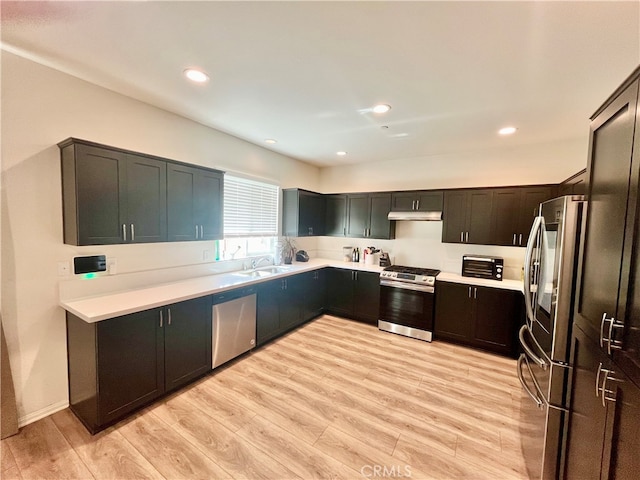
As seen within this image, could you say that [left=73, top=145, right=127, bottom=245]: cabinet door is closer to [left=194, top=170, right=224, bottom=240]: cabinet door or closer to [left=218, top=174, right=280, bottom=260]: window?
[left=194, top=170, right=224, bottom=240]: cabinet door

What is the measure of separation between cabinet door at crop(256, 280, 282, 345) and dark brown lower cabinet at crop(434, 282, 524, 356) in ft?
7.46

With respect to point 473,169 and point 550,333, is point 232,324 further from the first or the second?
point 473,169

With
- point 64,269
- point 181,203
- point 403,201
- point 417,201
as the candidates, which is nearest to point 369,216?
point 403,201

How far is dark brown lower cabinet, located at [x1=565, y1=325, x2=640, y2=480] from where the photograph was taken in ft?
3.05

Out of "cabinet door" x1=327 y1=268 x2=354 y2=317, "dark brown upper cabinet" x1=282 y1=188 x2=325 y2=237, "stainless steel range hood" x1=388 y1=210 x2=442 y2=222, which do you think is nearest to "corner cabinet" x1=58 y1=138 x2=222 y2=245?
"dark brown upper cabinet" x1=282 y1=188 x2=325 y2=237

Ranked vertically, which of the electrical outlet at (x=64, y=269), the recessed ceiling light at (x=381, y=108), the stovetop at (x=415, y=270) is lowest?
the stovetop at (x=415, y=270)

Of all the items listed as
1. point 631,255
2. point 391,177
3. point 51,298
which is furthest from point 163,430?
point 391,177

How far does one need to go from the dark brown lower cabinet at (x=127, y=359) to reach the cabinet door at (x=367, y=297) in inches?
102

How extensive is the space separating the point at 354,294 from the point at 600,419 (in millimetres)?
3414

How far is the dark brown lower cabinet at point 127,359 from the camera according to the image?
197cm

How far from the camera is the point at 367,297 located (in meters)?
4.35

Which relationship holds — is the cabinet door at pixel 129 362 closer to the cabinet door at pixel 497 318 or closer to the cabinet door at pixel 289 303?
the cabinet door at pixel 289 303

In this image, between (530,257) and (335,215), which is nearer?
(530,257)

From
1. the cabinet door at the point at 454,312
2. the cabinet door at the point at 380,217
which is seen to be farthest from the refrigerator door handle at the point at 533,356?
the cabinet door at the point at 380,217
